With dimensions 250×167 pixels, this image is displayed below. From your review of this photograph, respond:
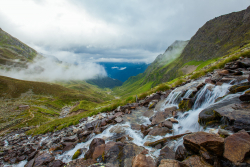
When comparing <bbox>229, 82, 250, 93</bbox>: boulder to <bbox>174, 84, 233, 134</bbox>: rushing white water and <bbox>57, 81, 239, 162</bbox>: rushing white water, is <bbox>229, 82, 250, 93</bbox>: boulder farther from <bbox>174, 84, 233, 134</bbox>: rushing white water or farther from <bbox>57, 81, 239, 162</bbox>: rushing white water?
<bbox>174, 84, 233, 134</bbox>: rushing white water

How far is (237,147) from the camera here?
431cm

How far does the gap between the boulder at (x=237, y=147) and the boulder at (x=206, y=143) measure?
0.22m

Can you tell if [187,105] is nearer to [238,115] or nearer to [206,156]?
[238,115]

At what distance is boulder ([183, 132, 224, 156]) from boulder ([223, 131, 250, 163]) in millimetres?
223

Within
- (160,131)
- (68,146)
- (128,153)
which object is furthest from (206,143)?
(68,146)

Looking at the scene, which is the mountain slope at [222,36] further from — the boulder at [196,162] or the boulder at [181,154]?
the boulder at [196,162]

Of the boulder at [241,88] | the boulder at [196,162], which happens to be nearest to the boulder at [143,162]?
the boulder at [196,162]

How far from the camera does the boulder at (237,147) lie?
4.02 meters

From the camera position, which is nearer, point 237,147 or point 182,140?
A: point 237,147

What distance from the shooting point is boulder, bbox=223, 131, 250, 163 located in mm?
4022

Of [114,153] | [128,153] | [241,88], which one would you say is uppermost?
[241,88]

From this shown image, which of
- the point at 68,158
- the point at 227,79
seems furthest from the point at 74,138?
the point at 227,79

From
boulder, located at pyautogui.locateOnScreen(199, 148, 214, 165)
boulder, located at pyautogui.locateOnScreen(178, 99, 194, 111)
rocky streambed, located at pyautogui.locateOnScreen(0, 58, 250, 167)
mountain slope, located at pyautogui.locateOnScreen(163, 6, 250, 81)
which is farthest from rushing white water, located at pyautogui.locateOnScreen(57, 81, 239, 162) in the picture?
mountain slope, located at pyautogui.locateOnScreen(163, 6, 250, 81)

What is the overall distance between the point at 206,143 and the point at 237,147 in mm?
1028
